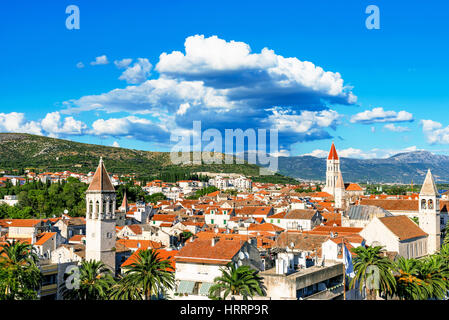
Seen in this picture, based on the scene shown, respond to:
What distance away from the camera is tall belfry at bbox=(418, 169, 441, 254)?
221ft

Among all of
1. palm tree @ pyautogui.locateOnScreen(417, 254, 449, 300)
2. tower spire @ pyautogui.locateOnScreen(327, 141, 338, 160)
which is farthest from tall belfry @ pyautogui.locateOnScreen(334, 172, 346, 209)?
palm tree @ pyautogui.locateOnScreen(417, 254, 449, 300)

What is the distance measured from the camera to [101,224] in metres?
47.4

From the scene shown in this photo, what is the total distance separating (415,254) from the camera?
63.0 metres

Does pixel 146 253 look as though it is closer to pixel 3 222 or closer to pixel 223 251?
pixel 223 251

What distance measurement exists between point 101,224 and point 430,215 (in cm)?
4769

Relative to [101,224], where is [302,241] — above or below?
below

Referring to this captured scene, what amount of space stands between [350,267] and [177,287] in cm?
1493

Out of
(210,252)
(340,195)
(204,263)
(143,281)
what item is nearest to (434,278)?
(210,252)

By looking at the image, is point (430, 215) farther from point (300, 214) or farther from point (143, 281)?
point (143, 281)

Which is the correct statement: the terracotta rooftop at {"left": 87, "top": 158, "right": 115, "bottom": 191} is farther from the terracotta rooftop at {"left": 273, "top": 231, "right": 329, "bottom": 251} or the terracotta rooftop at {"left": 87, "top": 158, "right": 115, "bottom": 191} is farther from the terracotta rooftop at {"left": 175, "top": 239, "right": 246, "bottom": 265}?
the terracotta rooftop at {"left": 273, "top": 231, "right": 329, "bottom": 251}

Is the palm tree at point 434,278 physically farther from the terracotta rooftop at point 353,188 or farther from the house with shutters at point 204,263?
the terracotta rooftop at point 353,188

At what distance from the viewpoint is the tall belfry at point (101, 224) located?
4725cm

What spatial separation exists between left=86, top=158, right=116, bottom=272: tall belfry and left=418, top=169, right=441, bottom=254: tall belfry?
1798 inches
